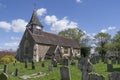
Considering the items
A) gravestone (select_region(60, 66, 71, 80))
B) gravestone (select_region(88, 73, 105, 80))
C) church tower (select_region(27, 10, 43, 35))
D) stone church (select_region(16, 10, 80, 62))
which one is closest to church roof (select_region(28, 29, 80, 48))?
stone church (select_region(16, 10, 80, 62))

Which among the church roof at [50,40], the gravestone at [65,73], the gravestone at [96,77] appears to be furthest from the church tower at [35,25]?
the gravestone at [96,77]

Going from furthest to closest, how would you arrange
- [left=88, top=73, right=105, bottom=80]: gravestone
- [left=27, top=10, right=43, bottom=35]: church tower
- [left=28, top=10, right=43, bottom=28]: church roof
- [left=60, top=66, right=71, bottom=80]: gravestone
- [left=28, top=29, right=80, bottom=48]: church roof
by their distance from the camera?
[left=28, top=10, right=43, bottom=28]: church roof < [left=27, top=10, right=43, bottom=35]: church tower < [left=28, top=29, right=80, bottom=48]: church roof < [left=60, top=66, right=71, bottom=80]: gravestone < [left=88, top=73, right=105, bottom=80]: gravestone

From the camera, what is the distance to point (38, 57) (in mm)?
54000

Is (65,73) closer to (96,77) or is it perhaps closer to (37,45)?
(96,77)

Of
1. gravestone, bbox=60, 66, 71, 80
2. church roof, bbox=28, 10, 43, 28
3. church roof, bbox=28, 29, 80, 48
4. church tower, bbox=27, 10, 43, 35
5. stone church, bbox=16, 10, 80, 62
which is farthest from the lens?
church roof, bbox=28, 10, 43, 28

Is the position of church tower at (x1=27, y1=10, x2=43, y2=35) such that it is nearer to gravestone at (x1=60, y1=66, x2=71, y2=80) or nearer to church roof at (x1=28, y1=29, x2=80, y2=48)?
church roof at (x1=28, y1=29, x2=80, y2=48)

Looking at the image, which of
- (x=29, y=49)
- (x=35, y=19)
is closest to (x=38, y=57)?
(x=29, y=49)

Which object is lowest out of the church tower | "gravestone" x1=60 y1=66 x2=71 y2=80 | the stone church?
"gravestone" x1=60 y1=66 x2=71 y2=80

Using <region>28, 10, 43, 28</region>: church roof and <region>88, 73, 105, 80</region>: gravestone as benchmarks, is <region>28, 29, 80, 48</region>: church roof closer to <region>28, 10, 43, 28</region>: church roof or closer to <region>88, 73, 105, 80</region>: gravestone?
<region>28, 10, 43, 28</region>: church roof

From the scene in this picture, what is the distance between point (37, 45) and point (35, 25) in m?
6.24

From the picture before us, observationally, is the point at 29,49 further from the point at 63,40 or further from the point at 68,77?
the point at 68,77

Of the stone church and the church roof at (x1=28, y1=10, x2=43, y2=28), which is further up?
the church roof at (x1=28, y1=10, x2=43, y2=28)

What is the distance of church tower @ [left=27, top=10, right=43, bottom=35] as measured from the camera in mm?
56406

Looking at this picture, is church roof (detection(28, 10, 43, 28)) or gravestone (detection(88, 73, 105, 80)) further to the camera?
church roof (detection(28, 10, 43, 28))
